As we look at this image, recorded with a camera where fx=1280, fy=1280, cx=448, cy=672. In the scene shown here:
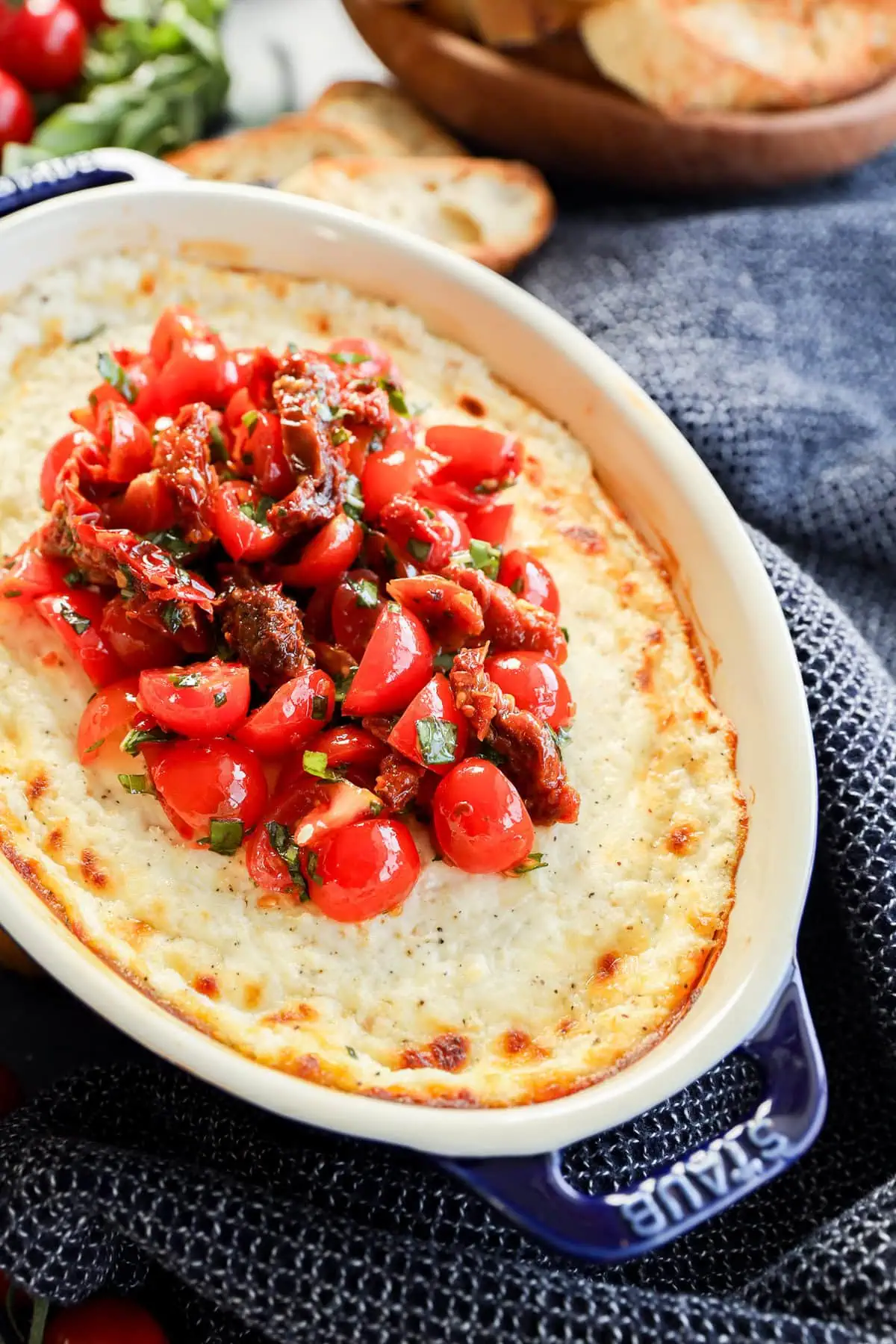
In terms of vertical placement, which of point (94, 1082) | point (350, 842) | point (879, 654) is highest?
point (350, 842)

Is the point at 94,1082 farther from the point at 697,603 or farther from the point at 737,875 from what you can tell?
the point at 697,603

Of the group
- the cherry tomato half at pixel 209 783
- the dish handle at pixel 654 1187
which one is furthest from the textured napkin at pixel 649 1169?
the cherry tomato half at pixel 209 783

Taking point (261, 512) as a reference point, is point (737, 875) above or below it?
below

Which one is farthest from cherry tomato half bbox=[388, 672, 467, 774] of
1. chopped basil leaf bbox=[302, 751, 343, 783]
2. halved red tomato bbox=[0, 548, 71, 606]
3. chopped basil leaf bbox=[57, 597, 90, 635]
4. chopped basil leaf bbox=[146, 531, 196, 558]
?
halved red tomato bbox=[0, 548, 71, 606]

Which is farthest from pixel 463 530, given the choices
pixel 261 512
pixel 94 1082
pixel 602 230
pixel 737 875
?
pixel 602 230

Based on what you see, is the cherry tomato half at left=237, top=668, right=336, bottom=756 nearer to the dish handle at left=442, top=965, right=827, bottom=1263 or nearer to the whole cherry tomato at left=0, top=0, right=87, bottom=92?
the dish handle at left=442, top=965, right=827, bottom=1263

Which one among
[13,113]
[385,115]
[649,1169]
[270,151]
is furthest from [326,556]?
[13,113]
